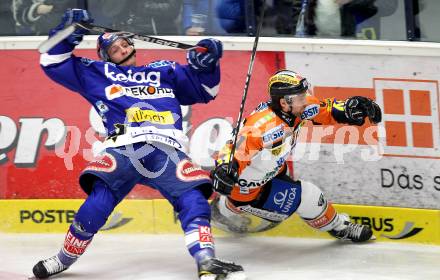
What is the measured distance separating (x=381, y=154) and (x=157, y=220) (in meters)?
1.43

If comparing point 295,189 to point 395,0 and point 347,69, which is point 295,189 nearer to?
point 347,69

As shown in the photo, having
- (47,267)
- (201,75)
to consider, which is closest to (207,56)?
(201,75)

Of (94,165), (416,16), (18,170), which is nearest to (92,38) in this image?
(18,170)

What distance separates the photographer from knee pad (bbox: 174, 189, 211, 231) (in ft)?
17.1

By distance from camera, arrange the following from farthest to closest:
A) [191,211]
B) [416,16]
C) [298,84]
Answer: [416,16] < [298,84] < [191,211]

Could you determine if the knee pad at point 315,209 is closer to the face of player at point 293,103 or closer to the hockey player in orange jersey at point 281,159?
the hockey player in orange jersey at point 281,159

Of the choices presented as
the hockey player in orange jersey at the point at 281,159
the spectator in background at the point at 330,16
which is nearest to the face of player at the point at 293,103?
the hockey player in orange jersey at the point at 281,159

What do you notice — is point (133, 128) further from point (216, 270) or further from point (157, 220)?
point (157, 220)

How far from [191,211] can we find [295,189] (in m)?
0.93

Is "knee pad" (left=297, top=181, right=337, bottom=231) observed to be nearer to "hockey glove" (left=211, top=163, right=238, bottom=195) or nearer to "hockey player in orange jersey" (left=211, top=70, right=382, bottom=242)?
"hockey player in orange jersey" (left=211, top=70, right=382, bottom=242)

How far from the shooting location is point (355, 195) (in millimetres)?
6406

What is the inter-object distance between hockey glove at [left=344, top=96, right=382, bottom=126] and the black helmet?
0.31 metres

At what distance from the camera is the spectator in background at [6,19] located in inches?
272

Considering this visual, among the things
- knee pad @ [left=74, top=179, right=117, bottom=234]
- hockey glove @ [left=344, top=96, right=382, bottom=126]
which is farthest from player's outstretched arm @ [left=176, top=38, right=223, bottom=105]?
hockey glove @ [left=344, top=96, right=382, bottom=126]
